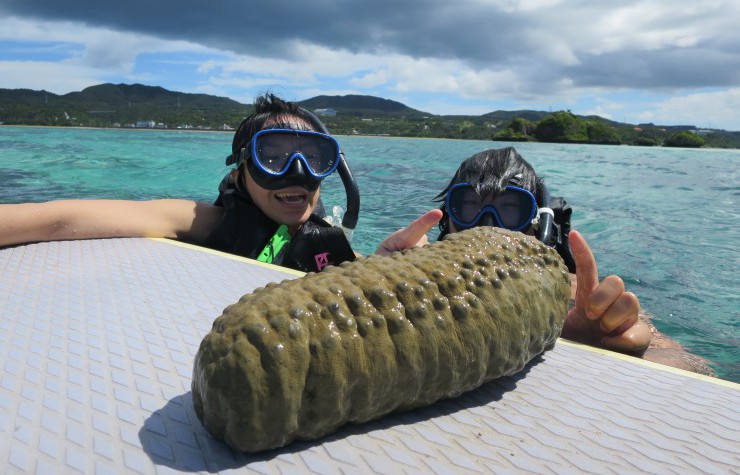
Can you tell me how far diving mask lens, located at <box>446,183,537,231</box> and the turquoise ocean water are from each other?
188 centimetres

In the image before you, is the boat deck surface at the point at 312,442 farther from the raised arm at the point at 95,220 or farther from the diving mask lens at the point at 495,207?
the diving mask lens at the point at 495,207

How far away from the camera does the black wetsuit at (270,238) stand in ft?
10.9

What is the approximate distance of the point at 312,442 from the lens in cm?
117

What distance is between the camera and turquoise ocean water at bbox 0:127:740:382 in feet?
16.4

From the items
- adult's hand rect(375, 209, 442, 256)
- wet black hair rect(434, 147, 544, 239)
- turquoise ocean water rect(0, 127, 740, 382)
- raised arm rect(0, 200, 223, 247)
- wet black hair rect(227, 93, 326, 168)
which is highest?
wet black hair rect(227, 93, 326, 168)

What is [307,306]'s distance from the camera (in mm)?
1143

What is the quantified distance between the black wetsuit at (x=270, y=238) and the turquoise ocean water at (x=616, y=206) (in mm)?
2770

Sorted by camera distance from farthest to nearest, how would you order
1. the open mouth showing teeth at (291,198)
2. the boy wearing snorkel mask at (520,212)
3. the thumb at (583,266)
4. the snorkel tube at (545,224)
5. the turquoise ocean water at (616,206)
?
the turquoise ocean water at (616,206) < the open mouth showing teeth at (291,198) < the snorkel tube at (545,224) < the boy wearing snorkel mask at (520,212) < the thumb at (583,266)

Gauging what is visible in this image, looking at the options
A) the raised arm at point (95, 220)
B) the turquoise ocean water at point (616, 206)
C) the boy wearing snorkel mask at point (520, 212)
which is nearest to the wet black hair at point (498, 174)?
the boy wearing snorkel mask at point (520, 212)

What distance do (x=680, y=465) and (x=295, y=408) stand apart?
849 mm

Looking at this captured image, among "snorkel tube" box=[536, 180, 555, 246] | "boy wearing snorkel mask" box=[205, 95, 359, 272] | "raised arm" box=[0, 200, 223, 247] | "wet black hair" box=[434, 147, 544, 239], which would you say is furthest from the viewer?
"boy wearing snorkel mask" box=[205, 95, 359, 272]

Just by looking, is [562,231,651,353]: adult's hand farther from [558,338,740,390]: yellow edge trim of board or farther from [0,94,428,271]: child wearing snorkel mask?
[0,94,428,271]: child wearing snorkel mask

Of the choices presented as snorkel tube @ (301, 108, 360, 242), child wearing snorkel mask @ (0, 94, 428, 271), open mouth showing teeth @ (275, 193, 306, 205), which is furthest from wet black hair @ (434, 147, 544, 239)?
open mouth showing teeth @ (275, 193, 306, 205)

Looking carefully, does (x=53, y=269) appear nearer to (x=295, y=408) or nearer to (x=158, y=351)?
(x=158, y=351)
